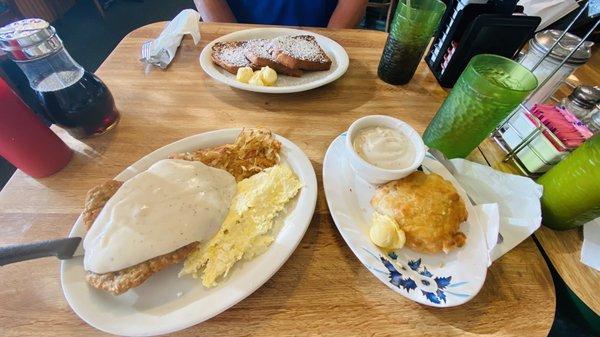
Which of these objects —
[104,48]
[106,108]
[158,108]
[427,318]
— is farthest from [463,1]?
[104,48]

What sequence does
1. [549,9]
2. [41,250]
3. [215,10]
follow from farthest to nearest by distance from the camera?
1. [215,10]
2. [549,9]
3. [41,250]

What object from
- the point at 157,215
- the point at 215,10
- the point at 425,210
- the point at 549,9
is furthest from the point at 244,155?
the point at 549,9

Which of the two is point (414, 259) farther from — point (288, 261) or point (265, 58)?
point (265, 58)

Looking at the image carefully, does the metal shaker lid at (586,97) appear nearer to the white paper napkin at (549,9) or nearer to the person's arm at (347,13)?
the white paper napkin at (549,9)

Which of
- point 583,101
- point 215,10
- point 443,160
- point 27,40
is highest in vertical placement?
point 27,40

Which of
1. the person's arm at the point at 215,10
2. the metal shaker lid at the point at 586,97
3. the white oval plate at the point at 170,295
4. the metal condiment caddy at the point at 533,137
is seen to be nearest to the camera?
the white oval plate at the point at 170,295

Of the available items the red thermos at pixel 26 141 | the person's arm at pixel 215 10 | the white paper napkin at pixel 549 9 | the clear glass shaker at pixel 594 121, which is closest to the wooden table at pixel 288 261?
the red thermos at pixel 26 141

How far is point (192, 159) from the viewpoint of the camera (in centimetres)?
73

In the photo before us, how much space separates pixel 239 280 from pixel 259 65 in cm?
82

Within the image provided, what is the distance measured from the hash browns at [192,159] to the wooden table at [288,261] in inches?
4.3

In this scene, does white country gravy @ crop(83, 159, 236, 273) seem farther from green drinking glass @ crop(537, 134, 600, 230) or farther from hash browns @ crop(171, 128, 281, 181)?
green drinking glass @ crop(537, 134, 600, 230)

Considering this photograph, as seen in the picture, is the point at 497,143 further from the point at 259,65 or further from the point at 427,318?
the point at 259,65

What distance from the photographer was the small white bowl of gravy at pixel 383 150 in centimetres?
68

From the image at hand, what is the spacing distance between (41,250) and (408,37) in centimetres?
117
